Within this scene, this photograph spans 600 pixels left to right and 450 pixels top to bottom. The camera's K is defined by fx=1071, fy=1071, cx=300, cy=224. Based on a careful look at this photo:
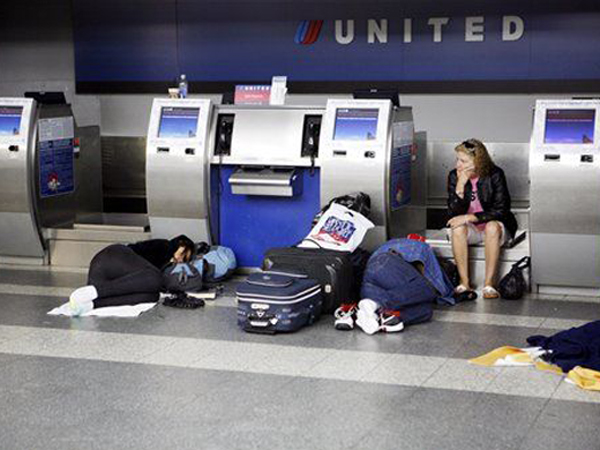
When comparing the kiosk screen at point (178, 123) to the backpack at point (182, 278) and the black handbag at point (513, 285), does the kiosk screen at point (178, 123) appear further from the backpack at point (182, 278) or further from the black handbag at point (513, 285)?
the black handbag at point (513, 285)

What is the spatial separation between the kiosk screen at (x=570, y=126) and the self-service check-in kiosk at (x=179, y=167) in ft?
8.87

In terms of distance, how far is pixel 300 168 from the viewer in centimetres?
852

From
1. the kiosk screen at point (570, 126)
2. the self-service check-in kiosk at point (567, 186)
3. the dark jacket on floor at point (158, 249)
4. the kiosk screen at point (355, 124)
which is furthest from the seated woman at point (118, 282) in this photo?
the kiosk screen at point (570, 126)

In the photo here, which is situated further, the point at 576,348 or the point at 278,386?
the point at 576,348

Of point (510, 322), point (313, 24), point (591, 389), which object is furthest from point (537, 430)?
point (313, 24)

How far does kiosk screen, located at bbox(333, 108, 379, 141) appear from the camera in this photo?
323 inches

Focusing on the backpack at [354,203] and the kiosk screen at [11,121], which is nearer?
the backpack at [354,203]

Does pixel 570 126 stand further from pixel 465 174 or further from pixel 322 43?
pixel 322 43

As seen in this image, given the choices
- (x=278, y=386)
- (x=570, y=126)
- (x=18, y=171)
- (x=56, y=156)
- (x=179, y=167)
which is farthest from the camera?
(x=56, y=156)

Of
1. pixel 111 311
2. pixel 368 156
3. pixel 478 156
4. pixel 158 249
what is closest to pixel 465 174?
pixel 478 156

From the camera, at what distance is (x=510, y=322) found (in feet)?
23.4

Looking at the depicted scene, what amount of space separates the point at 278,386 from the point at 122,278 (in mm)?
2359

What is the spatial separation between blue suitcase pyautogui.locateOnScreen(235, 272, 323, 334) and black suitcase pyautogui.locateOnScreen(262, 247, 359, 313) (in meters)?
0.30

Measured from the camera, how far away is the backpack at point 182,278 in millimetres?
7918
